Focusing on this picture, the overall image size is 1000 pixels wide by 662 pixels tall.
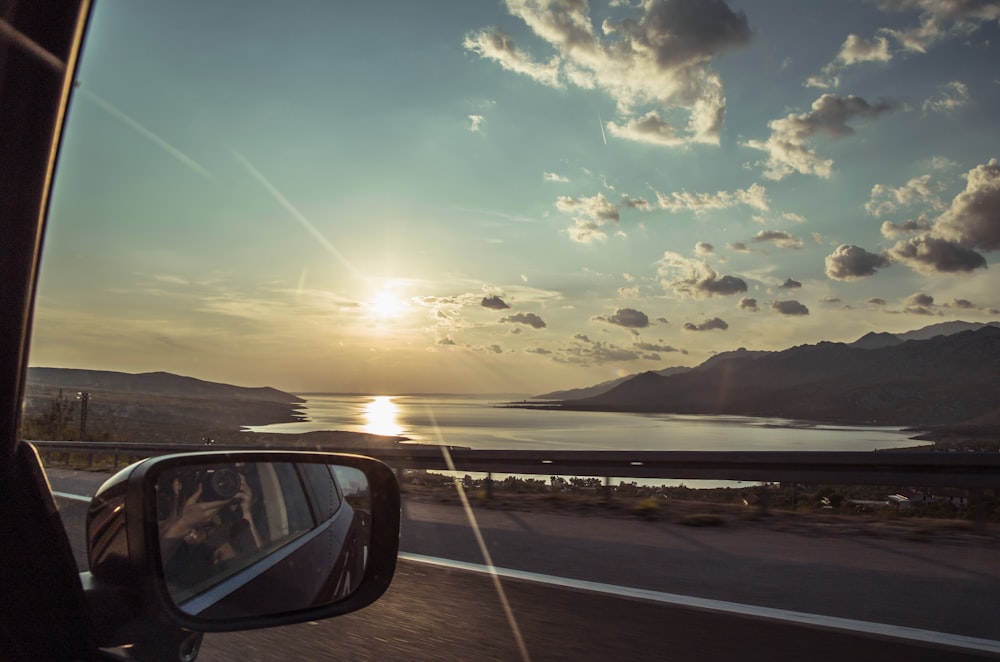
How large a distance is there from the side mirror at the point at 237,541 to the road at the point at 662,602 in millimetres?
1067

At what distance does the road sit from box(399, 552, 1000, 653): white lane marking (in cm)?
2

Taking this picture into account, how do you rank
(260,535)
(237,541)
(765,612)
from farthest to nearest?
(765,612), (260,535), (237,541)

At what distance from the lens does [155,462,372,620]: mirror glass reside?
193cm

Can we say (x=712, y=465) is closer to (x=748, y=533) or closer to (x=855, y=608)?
(x=748, y=533)

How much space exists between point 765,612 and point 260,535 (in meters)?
3.27

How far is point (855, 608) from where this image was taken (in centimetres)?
517

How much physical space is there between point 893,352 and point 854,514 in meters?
109

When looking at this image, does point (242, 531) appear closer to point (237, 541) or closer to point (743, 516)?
point (237, 541)

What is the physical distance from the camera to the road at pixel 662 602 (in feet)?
12.7

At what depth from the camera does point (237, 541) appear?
2.25 meters

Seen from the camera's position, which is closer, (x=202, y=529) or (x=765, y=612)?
(x=202, y=529)

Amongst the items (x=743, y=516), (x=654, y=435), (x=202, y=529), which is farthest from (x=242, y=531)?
(x=654, y=435)

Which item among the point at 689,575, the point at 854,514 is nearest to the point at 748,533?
the point at 854,514

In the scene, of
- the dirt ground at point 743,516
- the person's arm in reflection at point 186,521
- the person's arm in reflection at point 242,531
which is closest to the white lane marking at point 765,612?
the person's arm in reflection at point 242,531
